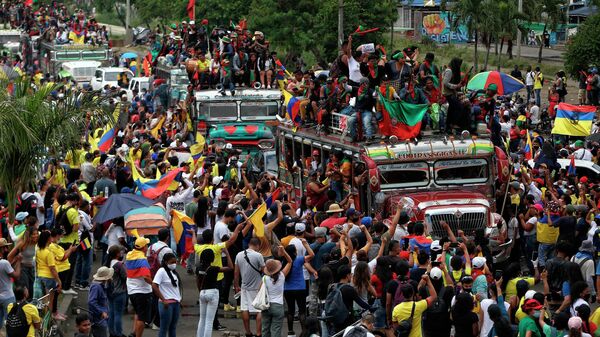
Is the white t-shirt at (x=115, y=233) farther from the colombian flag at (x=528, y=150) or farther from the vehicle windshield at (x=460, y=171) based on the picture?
the colombian flag at (x=528, y=150)

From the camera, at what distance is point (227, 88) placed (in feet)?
104

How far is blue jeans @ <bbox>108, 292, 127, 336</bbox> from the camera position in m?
17.9

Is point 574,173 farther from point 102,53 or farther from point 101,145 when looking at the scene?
point 102,53

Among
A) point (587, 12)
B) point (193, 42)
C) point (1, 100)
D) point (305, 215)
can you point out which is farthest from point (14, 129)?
point (587, 12)

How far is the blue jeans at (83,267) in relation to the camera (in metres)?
20.9

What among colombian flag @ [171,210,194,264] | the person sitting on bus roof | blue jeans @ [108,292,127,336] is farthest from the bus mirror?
blue jeans @ [108,292,127,336]

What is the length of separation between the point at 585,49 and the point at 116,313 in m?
27.1

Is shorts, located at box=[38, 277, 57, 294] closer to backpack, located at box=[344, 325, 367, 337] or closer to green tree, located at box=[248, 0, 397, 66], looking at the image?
backpack, located at box=[344, 325, 367, 337]

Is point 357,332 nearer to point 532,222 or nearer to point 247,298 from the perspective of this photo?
point 247,298

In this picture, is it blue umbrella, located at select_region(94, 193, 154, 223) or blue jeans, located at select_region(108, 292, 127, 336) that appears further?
blue umbrella, located at select_region(94, 193, 154, 223)

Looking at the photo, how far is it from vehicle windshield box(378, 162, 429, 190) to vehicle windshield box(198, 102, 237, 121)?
10.3 meters

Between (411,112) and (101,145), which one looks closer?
(411,112)

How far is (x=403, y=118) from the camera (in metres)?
22.2

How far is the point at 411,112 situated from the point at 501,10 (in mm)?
24230
